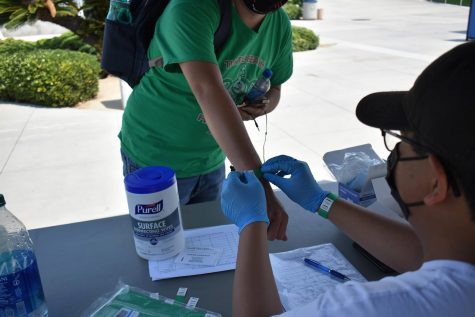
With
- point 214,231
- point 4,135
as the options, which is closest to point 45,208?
point 4,135

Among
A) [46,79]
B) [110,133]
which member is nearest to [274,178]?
[110,133]

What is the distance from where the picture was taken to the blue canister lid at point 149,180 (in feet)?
4.17

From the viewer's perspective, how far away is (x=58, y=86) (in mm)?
6789

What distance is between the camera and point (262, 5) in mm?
1620

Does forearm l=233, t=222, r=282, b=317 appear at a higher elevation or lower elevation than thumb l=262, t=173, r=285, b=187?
lower

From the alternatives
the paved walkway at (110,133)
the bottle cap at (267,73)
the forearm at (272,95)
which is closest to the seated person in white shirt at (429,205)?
the bottle cap at (267,73)

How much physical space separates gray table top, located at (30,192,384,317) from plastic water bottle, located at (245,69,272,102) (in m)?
0.47

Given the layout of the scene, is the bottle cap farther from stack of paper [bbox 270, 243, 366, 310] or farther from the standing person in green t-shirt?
stack of paper [bbox 270, 243, 366, 310]

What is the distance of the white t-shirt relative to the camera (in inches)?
32.0

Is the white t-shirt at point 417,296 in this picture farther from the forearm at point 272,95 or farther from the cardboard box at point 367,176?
the forearm at point 272,95

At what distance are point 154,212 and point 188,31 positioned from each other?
564 mm

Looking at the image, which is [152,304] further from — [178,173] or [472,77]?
[472,77]

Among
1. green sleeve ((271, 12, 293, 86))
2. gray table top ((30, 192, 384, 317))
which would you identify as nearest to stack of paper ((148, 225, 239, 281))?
gray table top ((30, 192, 384, 317))

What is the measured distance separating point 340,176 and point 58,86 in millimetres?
6011
